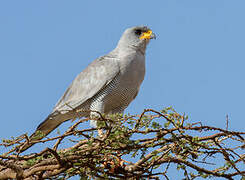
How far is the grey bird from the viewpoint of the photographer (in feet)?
19.6

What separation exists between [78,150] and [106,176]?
332mm

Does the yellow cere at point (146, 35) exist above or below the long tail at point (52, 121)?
above

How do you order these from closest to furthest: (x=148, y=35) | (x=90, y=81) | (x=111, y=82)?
(x=111, y=82) → (x=90, y=81) → (x=148, y=35)

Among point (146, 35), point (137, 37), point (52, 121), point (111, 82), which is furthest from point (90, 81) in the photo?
point (146, 35)

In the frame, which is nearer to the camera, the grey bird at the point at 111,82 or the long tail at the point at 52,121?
the grey bird at the point at 111,82

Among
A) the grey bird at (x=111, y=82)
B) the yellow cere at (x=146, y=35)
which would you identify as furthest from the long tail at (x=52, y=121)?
the yellow cere at (x=146, y=35)

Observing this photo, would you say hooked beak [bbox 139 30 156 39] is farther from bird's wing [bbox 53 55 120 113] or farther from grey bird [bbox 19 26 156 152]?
bird's wing [bbox 53 55 120 113]

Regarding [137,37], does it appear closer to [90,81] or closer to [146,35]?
[146,35]

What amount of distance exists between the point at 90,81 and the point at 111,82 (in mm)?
420

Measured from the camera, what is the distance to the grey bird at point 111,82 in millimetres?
5965

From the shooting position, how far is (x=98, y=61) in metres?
6.41

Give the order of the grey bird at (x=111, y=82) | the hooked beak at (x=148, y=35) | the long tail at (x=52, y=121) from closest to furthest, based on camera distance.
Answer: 1. the grey bird at (x=111, y=82)
2. the long tail at (x=52, y=121)
3. the hooked beak at (x=148, y=35)

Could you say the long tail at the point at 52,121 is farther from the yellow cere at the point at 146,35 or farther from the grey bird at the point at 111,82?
the yellow cere at the point at 146,35

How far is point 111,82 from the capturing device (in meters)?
5.99
